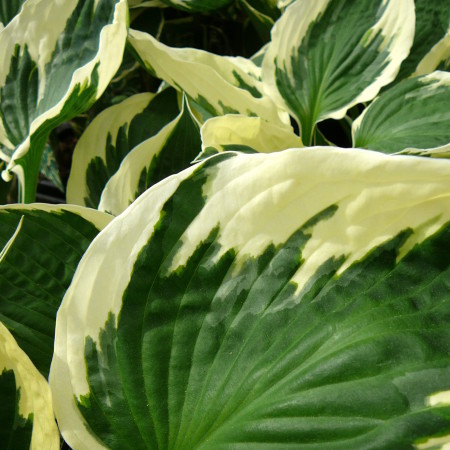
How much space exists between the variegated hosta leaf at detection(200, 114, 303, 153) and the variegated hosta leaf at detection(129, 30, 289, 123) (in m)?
0.04

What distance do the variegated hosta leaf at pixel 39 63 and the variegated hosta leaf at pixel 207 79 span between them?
0.15 ft

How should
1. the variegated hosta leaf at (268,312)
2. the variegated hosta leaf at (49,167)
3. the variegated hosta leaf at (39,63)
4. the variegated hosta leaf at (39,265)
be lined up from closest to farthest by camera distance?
the variegated hosta leaf at (268,312) → the variegated hosta leaf at (39,265) → the variegated hosta leaf at (39,63) → the variegated hosta leaf at (49,167)

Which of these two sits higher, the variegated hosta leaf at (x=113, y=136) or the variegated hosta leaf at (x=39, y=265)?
the variegated hosta leaf at (x=113, y=136)

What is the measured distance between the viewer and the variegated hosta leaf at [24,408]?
37 centimetres

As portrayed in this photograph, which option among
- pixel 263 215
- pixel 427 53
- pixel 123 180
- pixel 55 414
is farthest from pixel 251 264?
pixel 427 53

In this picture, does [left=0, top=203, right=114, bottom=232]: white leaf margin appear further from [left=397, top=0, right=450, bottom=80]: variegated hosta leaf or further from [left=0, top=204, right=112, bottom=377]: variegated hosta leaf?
[left=397, top=0, right=450, bottom=80]: variegated hosta leaf

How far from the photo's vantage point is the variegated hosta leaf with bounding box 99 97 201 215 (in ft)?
1.89

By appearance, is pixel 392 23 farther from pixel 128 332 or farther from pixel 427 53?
pixel 128 332

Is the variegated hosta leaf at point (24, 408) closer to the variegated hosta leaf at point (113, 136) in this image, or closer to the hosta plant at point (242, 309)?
the hosta plant at point (242, 309)

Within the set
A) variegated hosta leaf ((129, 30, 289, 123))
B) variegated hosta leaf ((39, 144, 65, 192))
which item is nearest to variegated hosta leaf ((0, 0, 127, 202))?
variegated hosta leaf ((129, 30, 289, 123))

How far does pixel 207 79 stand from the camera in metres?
0.56

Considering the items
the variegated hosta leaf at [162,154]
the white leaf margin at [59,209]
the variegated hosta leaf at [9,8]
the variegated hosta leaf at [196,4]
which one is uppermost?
the variegated hosta leaf at [196,4]

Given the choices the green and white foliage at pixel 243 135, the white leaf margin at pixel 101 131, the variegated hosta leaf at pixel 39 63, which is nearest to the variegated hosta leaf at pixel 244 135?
the green and white foliage at pixel 243 135

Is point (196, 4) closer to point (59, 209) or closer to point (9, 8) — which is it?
point (9, 8)
